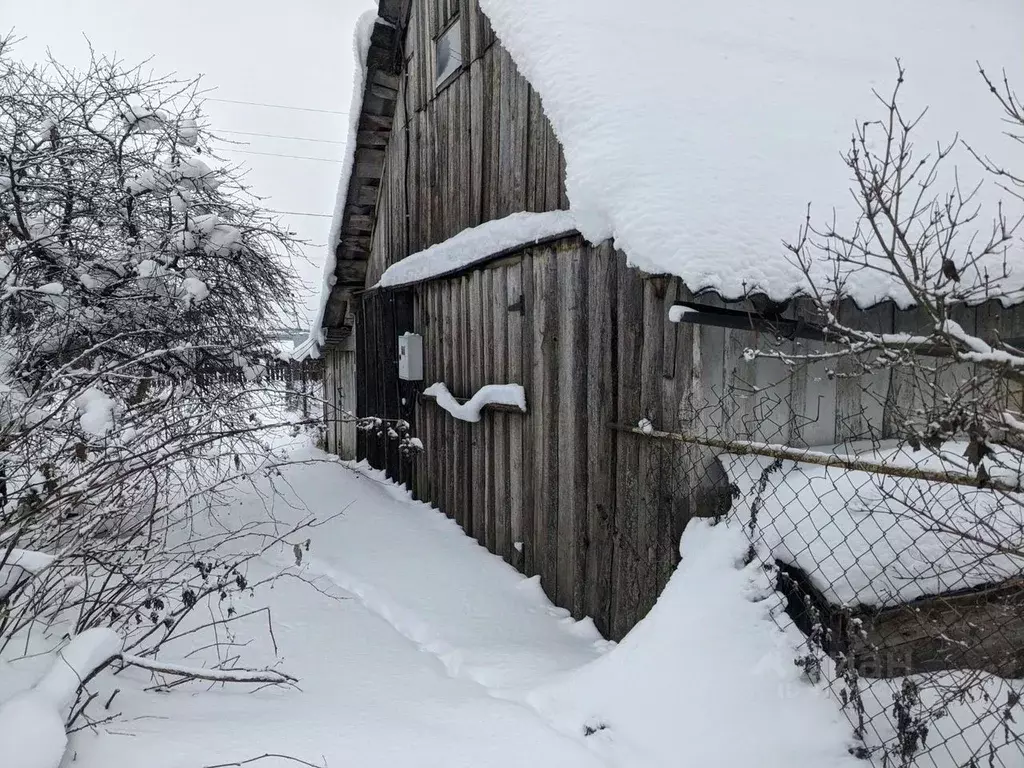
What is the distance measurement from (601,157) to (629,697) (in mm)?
2583

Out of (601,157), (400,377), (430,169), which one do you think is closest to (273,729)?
(601,157)

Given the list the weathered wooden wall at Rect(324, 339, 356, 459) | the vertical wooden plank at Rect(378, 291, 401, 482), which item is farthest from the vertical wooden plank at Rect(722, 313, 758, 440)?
the weathered wooden wall at Rect(324, 339, 356, 459)

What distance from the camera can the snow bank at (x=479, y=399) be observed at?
467cm

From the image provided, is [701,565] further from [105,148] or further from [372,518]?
[105,148]

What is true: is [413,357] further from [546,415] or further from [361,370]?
[546,415]

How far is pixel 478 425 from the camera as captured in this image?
5367 millimetres

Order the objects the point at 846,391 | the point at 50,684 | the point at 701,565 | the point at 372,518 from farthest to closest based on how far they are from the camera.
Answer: the point at 372,518
the point at 846,391
the point at 701,565
the point at 50,684

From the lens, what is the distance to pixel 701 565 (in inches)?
114

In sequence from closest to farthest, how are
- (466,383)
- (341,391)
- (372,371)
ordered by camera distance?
(466,383), (372,371), (341,391)

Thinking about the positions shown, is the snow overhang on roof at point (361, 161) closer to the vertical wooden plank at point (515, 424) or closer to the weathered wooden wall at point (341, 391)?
the weathered wooden wall at point (341, 391)

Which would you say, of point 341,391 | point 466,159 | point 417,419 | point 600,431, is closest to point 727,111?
point 600,431

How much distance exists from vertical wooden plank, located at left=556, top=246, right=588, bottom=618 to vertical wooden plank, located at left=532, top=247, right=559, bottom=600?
0.06 meters

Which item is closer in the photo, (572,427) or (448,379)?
(572,427)

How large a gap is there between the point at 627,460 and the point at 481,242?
2.22m
